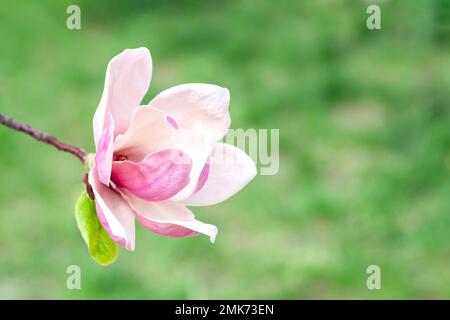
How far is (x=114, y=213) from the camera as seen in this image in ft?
1.89

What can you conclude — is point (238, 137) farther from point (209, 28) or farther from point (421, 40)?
point (209, 28)

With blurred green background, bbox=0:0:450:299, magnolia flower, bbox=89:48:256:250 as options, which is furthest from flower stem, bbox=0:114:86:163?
blurred green background, bbox=0:0:450:299

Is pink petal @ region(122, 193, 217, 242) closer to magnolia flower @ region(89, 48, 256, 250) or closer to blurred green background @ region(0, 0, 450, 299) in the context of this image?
magnolia flower @ region(89, 48, 256, 250)

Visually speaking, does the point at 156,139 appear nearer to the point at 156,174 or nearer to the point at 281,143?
the point at 156,174

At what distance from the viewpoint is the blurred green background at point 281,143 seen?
2.14 metres

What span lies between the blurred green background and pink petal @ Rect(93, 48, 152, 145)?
123 cm

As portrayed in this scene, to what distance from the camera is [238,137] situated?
66cm

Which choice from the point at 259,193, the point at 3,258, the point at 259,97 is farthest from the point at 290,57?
the point at 3,258

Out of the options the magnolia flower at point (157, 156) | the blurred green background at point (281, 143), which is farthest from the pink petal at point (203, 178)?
the blurred green background at point (281, 143)

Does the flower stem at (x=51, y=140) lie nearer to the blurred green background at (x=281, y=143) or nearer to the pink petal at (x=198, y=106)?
the pink petal at (x=198, y=106)

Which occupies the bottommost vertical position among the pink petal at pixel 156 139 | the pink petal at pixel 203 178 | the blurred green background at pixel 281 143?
the pink petal at pixel 203 178

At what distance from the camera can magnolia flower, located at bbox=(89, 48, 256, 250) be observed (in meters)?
0.55

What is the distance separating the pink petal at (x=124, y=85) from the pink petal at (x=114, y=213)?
0.04 meters
